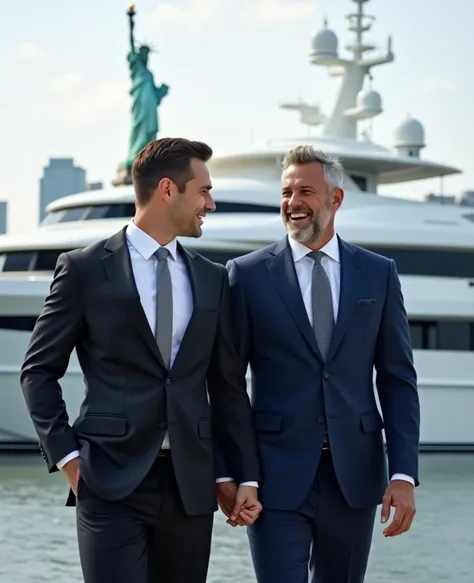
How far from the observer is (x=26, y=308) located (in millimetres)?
14820

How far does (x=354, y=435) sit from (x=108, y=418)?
78 centimetres

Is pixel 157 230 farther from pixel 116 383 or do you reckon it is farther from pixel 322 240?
pixel 322 240

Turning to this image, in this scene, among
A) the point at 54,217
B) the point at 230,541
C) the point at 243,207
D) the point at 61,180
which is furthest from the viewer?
the point at 61,180

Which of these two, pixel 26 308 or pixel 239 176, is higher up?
pixel 239 176

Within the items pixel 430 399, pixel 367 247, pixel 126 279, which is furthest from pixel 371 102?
pixel 126 279

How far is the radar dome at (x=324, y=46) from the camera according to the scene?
2009 centimetres

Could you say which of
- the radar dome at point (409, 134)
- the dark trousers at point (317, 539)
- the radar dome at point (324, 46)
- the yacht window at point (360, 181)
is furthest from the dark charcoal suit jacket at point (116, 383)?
the radar dome at point (409, 134)

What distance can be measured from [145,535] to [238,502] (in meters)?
0.29

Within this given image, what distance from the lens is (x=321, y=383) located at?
3625 mm

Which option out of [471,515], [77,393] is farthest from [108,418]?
[77,393]

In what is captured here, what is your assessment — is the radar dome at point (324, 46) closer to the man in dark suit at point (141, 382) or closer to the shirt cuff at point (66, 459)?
the man in dark suit at point (141, 382)

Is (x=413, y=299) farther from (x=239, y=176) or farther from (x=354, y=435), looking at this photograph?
(x=354, y=435)

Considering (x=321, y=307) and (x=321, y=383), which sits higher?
(x=321, y=307)

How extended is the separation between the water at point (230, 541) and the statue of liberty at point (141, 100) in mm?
7816
